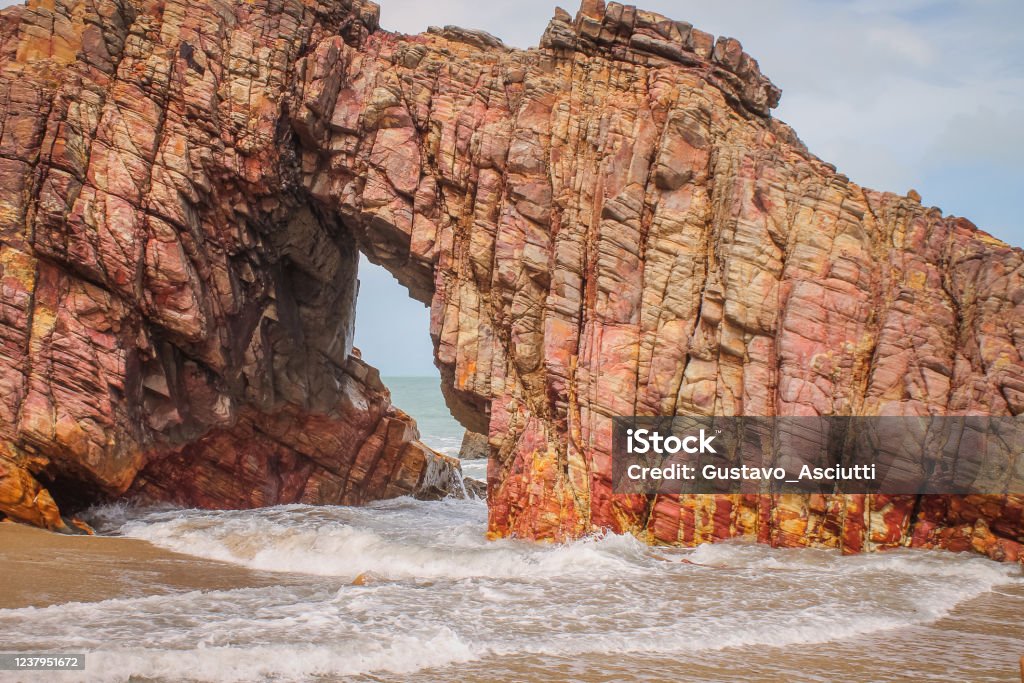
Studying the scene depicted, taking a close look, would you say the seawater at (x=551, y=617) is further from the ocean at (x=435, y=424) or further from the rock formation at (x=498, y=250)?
the ocean at (x=435, y=424)

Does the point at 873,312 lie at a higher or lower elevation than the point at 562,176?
lower

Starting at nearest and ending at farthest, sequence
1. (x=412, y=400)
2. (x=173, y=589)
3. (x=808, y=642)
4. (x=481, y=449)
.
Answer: (x=808, y=642)
(x=173, y=589)
(x=481, y=449)
(x=412, y=400)

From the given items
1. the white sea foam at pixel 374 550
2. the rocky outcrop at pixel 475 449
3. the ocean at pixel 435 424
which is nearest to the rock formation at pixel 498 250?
the white sea foam at pixel 374 550

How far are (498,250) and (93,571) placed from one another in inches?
450

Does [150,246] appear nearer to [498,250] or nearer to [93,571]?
[498,250]

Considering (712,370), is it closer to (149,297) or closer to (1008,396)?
(1008,396)

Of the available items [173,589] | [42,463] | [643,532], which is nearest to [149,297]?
[42,463]

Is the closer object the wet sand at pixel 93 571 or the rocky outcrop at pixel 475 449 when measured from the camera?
the wet sand at pixel 93 571

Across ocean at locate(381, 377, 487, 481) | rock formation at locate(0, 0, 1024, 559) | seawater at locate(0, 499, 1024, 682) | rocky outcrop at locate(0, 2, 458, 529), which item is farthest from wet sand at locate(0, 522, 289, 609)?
ocean at locate(381, 377, 487, 481)

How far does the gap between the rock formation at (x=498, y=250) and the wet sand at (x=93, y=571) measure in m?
2.53

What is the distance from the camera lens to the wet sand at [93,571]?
12.2m

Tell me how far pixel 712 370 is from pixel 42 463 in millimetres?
15451

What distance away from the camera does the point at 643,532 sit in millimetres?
17828

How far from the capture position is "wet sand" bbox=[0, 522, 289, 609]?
12.2m
